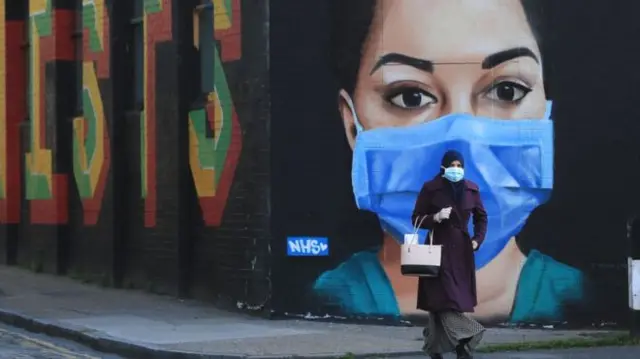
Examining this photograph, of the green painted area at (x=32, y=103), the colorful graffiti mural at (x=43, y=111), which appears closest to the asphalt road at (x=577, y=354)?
the colorful graffiti mural at (x=43, y=111)

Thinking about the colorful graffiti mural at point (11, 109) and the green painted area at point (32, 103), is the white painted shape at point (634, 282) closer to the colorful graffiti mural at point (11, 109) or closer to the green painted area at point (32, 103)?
the green painted area at point (32, 103)

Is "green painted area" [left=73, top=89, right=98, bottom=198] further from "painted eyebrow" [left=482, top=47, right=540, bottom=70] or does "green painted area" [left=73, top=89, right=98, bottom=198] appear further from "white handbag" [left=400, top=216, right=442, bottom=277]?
"white handbag" [left=400, top=216, right=442, bottom=277]

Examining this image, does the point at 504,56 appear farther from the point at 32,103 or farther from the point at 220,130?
the point at 32,103

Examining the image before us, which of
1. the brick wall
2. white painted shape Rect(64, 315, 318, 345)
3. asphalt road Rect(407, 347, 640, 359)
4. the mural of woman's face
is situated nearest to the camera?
asphalt road Rect(407, 347, 640, 359)

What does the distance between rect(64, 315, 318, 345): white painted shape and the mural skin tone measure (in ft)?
3.66

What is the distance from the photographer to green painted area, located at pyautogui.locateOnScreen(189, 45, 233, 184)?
15242 millimetres

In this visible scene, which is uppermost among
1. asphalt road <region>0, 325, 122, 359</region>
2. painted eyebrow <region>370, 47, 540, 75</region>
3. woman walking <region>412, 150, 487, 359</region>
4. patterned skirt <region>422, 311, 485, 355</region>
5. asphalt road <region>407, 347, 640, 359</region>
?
painted eyebrow <region>370, 47, 540, 75</region>

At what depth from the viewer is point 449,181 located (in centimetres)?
1075

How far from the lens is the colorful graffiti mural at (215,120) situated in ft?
49.6

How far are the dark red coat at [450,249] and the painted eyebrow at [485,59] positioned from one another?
141 inches

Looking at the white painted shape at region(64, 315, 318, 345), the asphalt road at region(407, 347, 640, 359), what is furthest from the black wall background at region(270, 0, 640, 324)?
the asphalt road at region(407, 347, 640, 359)

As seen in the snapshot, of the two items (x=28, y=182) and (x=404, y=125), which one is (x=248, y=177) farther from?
(x=28, y=182)

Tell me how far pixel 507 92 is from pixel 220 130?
403 centimetres

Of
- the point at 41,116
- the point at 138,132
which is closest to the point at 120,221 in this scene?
the point at 138,132
